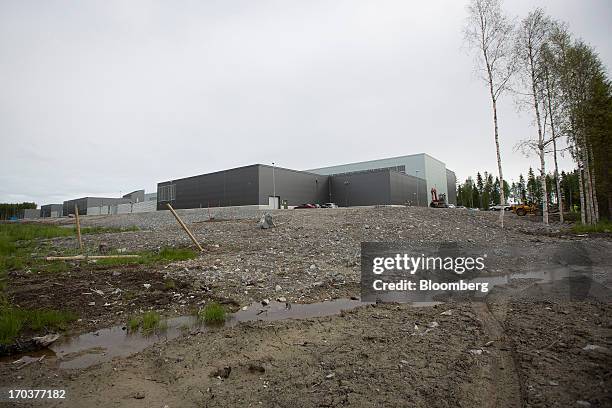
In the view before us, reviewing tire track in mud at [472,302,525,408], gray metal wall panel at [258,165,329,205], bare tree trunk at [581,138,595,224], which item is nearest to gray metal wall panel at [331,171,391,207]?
gray metal wall panel at [258,165,329,205]

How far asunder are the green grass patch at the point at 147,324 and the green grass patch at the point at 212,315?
0.66 meters

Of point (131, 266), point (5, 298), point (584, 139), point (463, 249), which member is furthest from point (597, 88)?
point (5, 298)

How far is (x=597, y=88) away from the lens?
19938 millimetres

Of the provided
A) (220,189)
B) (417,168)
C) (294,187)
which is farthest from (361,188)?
(220,189)

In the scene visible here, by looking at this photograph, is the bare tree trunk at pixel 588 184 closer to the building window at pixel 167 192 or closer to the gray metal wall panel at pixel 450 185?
the building window at pixel 167 192

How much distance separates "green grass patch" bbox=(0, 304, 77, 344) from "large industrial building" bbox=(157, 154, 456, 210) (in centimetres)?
3944

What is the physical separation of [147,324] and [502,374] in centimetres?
540

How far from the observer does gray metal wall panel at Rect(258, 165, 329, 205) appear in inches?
1842

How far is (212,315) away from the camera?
577cm

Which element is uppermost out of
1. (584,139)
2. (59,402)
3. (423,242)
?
(584,139)

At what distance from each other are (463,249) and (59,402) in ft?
40.4

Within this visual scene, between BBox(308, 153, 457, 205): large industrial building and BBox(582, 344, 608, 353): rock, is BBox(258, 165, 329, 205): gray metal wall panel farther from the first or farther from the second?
BBox(582, 344, 608, 353): rock

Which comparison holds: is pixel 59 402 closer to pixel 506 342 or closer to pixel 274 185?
pixel 506 342

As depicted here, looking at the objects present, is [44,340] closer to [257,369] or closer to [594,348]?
[257,369]
